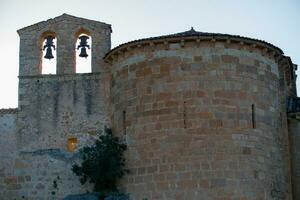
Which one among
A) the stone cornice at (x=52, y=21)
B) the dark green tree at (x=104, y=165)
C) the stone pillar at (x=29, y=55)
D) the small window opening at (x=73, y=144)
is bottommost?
the dark green tree at (x=104, y=165)

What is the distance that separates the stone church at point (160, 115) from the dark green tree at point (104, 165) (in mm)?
241

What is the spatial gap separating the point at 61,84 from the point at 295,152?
7.12 metres

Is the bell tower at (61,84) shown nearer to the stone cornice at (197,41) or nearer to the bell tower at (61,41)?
the bell tower at (61,41)

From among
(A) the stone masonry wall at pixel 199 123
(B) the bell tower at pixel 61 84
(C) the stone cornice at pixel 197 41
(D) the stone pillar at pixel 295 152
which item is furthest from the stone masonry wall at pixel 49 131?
(D) the stone pillar at pixel 295 152

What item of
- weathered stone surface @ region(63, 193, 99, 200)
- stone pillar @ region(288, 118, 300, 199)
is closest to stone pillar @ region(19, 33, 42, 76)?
weathered stone surface @ region(63, 193, 99, 200)

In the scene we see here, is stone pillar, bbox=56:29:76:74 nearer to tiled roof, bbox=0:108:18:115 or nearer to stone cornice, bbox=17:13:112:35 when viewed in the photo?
stone cornice, bbox=17:13:112:35

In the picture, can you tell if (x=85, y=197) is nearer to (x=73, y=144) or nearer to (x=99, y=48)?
(x=73, y=144)

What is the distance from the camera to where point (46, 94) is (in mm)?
18812

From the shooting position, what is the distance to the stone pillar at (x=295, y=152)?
18781mm

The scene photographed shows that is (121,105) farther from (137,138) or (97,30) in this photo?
(97,30)

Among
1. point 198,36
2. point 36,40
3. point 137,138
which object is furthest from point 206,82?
point 36,40

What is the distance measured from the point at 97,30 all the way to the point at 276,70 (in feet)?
17.6

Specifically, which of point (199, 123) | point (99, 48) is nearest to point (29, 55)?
point (99, 48)

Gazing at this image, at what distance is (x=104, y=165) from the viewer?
17516 millimetres
